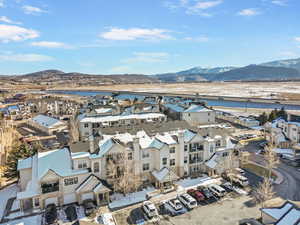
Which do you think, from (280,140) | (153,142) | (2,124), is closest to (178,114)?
(280,140)

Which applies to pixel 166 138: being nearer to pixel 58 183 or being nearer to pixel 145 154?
pixel 145 154

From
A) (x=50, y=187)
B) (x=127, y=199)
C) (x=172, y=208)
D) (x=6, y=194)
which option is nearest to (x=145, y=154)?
(x=127, y=199)

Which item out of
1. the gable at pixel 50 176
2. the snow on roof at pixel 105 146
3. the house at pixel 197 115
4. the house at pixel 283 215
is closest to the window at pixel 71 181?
the gable at pixel 50 176

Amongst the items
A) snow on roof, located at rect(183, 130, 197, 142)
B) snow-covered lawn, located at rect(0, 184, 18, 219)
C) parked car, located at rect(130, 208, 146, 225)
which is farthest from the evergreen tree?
snow on roof, located at rect(183, 130, 197, 142)

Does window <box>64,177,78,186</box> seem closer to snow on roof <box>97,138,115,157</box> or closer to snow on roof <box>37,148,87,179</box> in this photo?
snow on roof <box>37,148,87,179</box>

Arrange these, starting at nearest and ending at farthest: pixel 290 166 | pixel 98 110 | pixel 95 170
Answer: pixel 95 170 → pixel 290 166 → pixel 98 110

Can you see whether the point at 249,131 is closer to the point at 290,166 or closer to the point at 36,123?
Answer: the point at 290,166

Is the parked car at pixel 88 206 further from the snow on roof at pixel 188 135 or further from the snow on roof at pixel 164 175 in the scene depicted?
the snow on roof at pixel 188 135

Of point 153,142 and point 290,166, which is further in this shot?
point 290,166
